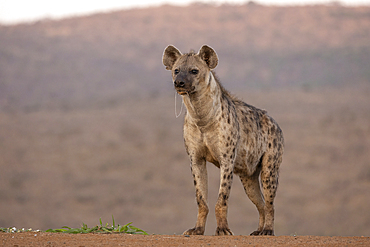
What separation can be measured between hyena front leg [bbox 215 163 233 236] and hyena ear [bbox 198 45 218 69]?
4.96 feet

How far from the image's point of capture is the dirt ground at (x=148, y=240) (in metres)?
6.71

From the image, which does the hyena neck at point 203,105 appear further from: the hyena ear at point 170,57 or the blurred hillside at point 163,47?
the blurred hillside at point 163,47

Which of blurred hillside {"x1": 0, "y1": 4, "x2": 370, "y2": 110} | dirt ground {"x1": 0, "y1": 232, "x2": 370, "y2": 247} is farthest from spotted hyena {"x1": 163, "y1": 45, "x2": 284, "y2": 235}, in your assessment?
blurred hillside {"x1": 0, "y1": 4, "x2": 370, "y2": 110}

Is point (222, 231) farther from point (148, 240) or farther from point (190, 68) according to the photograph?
point (190, 68)

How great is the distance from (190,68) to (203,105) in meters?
0.59

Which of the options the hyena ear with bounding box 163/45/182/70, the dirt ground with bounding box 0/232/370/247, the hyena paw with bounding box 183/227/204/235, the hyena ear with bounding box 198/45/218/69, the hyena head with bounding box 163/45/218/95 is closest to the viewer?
the dirt ground with bounding box 0/232/370/247

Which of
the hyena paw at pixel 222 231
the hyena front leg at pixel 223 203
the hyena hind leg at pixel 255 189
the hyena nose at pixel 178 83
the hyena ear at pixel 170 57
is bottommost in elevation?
the hyena paw at pixel 222 231

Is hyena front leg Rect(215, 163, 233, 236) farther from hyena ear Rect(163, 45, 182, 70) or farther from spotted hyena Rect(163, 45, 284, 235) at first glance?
hyena ear Rect(163, 45, 182, 70)

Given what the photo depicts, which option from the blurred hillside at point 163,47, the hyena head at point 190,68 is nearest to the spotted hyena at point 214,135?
the hyena head at point 190,68

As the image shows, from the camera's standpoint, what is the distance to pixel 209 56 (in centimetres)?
874

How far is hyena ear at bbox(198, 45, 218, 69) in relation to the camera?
8703 mm

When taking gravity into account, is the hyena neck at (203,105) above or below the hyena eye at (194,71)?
below

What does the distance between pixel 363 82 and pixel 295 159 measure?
10.7 m

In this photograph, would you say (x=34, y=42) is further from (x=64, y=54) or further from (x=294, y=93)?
(x=294, y=93)
